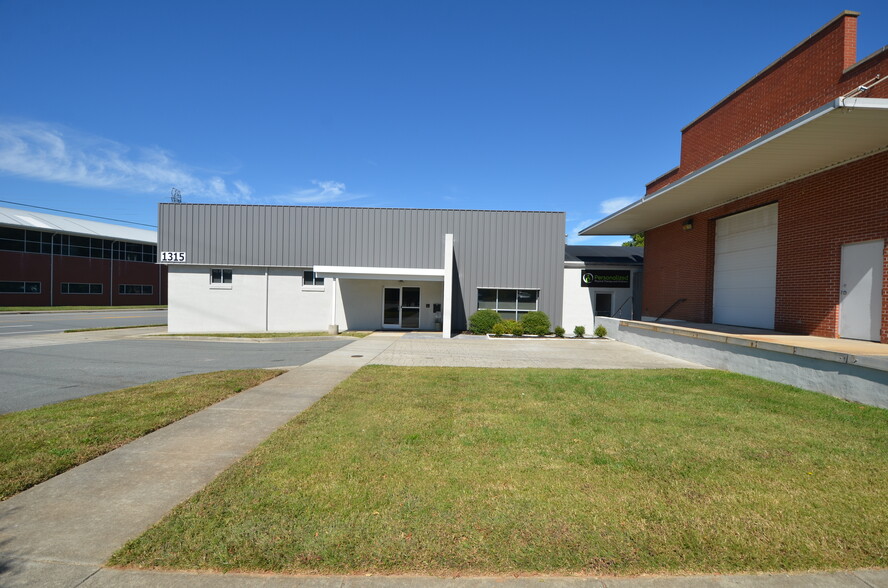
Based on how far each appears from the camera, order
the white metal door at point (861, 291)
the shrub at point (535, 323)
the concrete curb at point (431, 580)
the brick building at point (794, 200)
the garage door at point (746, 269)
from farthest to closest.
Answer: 1. the shrub at point (535, 323)
2. the garage door at point (746, 269)
3. the white metal door at point (861, 291)
4. the brick building at point (794, 200)
5. the concrete curb at point (431, 580)

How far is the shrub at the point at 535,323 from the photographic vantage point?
63.8 feet

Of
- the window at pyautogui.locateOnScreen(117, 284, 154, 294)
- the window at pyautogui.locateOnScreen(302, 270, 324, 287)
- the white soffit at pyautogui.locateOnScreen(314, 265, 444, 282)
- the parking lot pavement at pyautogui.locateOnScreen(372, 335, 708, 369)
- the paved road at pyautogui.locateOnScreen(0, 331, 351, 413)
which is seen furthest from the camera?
the window at pyautogui.locateOnScreen(117, 284, 154, 294)

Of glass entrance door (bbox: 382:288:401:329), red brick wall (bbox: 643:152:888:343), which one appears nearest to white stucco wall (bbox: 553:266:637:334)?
red brick wall (bbox: 643:152:888:343)

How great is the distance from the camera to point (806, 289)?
10.9m

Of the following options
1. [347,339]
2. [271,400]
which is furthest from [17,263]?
[271,400]

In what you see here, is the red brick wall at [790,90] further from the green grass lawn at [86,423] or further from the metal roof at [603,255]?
the green grass lawn at [86,423]

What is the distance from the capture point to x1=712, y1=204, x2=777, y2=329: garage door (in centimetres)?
1248

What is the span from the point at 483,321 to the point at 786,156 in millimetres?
12369

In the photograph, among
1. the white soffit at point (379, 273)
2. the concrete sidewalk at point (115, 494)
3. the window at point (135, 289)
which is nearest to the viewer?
the concrete sidewalk at point (115, 494)

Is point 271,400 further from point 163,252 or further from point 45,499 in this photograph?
point 163,252

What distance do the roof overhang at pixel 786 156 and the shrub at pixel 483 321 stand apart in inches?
280

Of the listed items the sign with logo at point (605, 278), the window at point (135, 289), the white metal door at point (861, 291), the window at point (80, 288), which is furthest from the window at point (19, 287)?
the white metal door at point (861, 291)

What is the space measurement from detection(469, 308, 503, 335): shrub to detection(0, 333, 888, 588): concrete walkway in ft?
42.7

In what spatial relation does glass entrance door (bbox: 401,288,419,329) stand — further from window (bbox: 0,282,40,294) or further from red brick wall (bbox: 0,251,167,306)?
window (bbox: 0,282,40,294)
